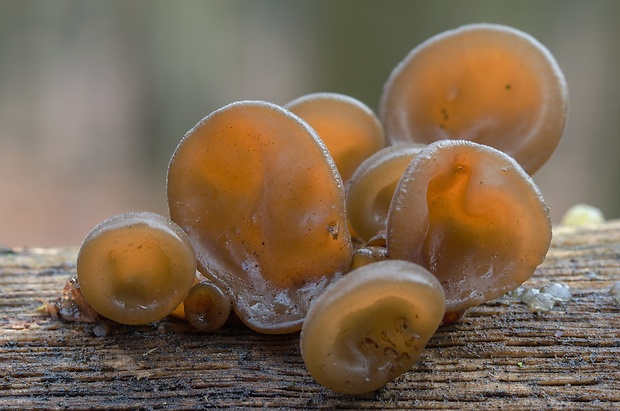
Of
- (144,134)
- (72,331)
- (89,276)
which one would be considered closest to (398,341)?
(89,276)

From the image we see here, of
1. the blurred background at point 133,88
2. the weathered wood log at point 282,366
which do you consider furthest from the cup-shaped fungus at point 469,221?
the blurred background at point 133,88

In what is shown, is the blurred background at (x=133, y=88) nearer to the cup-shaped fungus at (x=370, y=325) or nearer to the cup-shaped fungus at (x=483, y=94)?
the cup-shaped fungus at (x=483, y=94)

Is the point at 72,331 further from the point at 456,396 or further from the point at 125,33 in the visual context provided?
the point at 125,33

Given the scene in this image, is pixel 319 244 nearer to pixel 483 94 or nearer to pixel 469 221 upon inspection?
pixel 469 221

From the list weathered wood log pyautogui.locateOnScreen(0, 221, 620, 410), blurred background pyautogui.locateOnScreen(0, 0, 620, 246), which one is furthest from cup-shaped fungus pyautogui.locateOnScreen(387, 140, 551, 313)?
blurred background pyautogui.locateOnScreen(0, 0, 620, 246)

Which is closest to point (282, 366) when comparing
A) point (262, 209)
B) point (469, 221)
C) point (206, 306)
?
point (206, 306)

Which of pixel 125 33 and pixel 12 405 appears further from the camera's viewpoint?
pixel 125 33

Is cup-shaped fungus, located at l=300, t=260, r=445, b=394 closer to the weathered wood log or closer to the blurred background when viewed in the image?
the weathered wood log
